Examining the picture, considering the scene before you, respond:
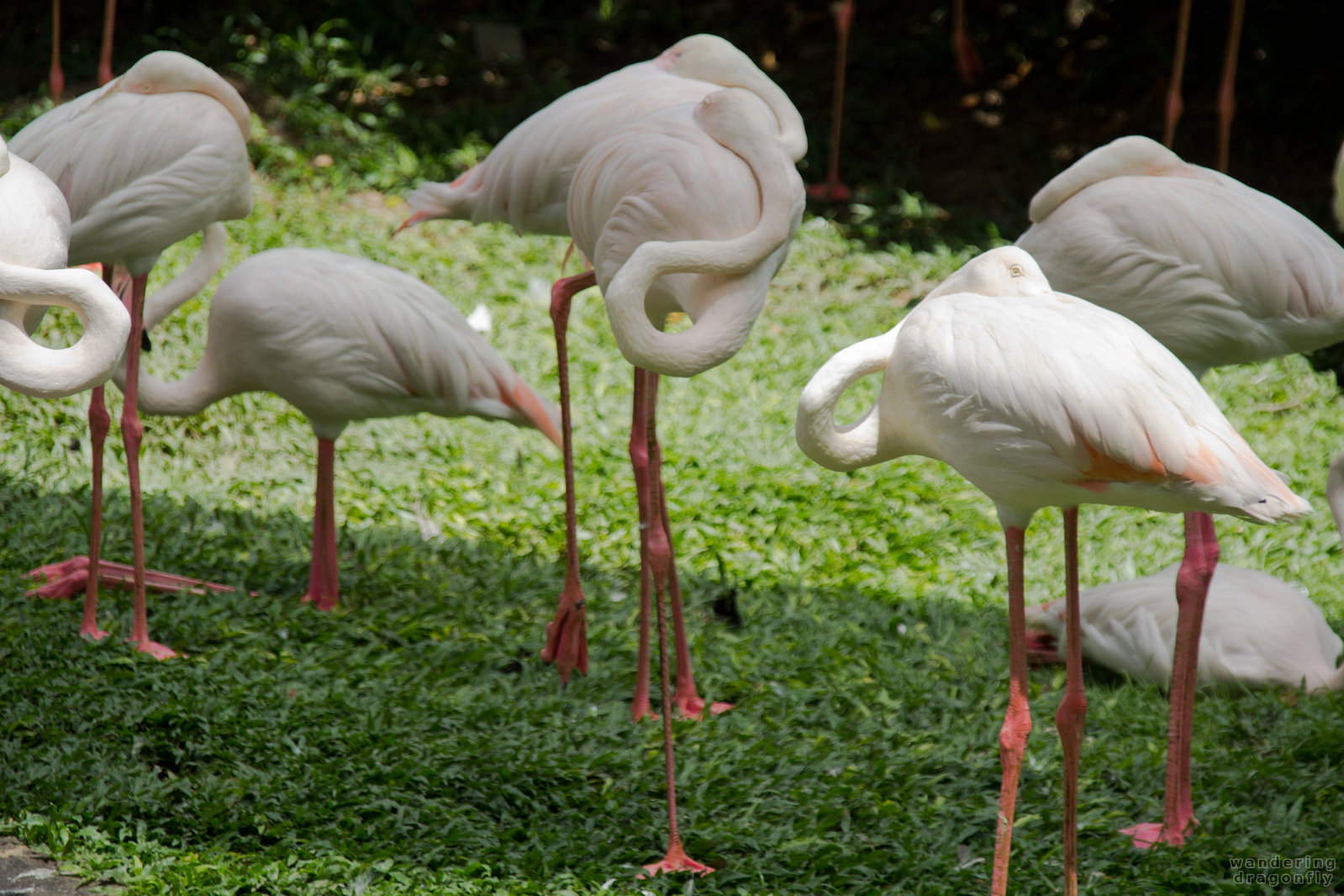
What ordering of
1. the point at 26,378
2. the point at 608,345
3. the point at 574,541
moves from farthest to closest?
the point at 608,345, the point at 574,541, the point at 26,378

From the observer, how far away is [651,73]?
393cm

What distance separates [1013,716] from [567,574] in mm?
1409

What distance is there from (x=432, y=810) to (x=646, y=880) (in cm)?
53

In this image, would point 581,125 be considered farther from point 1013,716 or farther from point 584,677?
point 1013,716

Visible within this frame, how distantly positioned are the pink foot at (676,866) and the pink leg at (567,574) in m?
0.96

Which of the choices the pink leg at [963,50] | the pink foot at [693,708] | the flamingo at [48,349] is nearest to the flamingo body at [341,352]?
the pink foot at [693,708]

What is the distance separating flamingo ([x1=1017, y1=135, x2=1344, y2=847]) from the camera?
10.2ft

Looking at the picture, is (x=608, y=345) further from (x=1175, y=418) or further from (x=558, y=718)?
(x=1175, y=418)

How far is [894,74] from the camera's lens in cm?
791

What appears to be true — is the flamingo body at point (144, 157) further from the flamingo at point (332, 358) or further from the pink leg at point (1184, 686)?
the pink leg at point (1184, 686)

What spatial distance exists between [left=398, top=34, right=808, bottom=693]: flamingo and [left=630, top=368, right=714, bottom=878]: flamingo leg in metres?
0.29

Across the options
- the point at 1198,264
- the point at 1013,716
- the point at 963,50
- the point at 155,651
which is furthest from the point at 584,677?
the point at 963,50

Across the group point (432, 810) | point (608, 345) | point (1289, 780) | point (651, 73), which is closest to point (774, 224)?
point (651, 73)

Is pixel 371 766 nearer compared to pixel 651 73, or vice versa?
pixel 371 766
